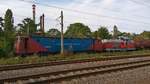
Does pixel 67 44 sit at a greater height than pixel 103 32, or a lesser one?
lesser

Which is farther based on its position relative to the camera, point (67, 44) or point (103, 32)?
point (103, 32)

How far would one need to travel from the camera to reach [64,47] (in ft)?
126

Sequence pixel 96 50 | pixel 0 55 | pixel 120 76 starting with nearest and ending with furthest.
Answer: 1. pixel 120 76
2. pixel 0 55
3. pixel 96 50

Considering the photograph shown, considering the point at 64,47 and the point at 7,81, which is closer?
the point at 7,81

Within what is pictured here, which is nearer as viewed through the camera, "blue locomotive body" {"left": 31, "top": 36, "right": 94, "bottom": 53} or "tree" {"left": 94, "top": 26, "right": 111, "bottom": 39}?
"blue locomotive body" {"left": 31, "top": 36, "right": 94, "bottom": 53}

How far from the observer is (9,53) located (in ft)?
116

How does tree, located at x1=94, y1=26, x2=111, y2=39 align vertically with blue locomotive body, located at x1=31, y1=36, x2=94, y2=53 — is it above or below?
above

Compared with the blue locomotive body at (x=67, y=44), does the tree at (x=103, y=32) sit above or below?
above

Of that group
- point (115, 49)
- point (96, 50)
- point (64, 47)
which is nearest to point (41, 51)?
point (64, 47)

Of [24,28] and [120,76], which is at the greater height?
[24,28]

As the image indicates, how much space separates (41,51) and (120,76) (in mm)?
20912

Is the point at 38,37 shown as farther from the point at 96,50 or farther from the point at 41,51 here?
the point at 96,50

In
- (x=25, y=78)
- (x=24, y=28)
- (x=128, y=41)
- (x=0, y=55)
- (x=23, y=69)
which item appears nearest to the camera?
(x=25, y=78)

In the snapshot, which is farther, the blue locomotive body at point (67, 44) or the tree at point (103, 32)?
the tree at point (103, 32)
